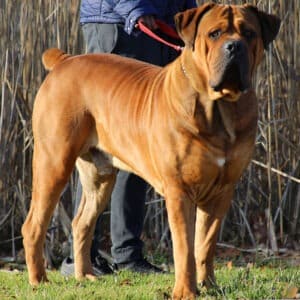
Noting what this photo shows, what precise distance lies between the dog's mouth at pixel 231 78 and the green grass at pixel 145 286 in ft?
3.26

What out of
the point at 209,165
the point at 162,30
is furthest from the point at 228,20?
the point at 162,30

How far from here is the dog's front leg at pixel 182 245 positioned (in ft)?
13.7

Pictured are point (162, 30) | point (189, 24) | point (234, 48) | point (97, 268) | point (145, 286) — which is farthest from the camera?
point (97, 268)

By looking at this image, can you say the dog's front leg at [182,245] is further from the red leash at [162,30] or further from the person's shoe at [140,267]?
the person's shoe at [140,267]

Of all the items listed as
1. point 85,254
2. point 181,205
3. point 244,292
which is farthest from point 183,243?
point 85,254

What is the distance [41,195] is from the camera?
4922mm

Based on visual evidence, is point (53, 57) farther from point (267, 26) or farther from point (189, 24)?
point (267, 26)

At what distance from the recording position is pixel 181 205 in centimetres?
418

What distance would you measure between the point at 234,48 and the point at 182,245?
96 centimetres

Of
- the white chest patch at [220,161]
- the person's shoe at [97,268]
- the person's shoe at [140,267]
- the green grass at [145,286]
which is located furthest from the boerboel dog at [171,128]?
the person's shoe at [140,267]

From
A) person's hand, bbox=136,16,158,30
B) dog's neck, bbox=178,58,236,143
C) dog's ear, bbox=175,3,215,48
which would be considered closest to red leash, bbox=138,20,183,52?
person's hand, bbox=136,16,158,30

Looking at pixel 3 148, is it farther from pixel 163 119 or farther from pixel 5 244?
pixel 163 119

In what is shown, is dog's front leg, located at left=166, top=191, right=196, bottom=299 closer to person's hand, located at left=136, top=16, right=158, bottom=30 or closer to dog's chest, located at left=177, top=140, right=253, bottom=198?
dog's chest, located at left=177, top=140, right=253, bottom=198

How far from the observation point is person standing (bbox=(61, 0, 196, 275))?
500 cm
